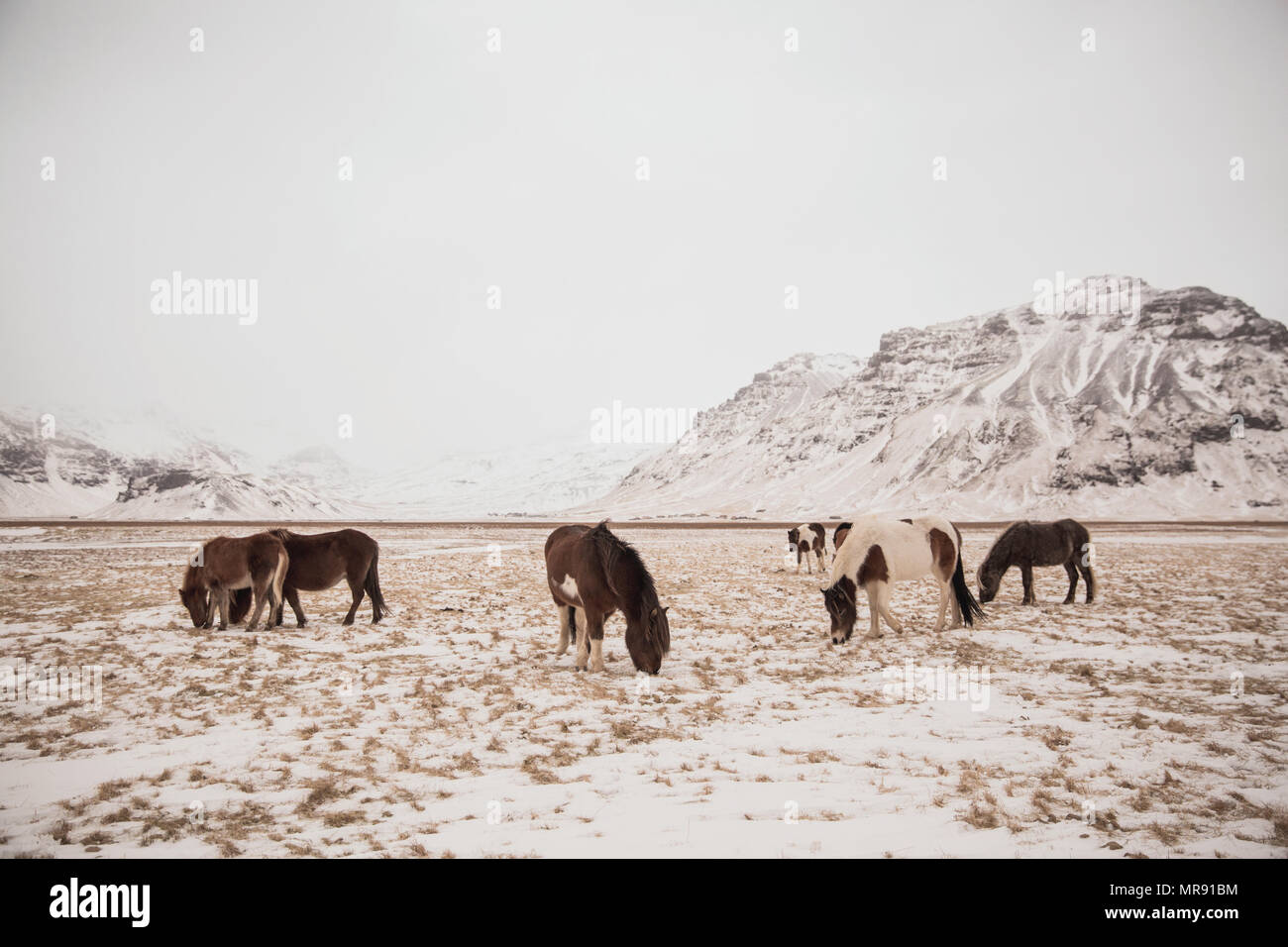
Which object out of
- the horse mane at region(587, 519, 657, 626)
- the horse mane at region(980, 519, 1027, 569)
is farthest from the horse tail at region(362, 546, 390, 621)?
the horse mane at region(980, 519, 1027, 569)

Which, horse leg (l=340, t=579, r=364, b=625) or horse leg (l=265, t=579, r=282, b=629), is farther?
horse leg (l=340, t=579, r=364, b=625)

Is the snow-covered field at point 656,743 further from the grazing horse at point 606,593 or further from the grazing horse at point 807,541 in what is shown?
the grazing horse at point 807,541

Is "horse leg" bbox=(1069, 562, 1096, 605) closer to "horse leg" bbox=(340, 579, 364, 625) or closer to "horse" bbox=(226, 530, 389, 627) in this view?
"horse" bbox=(226, 530, 389, 627)

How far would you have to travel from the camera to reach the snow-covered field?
493cm

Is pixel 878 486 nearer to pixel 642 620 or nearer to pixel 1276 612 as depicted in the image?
pixel 1276 612

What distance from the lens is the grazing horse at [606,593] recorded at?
10.1m

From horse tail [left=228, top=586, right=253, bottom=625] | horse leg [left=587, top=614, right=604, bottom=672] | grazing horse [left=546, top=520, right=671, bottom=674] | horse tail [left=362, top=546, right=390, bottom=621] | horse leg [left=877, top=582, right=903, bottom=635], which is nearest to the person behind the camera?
grazing horse [left=546, top=520, right=671, bottom=674]

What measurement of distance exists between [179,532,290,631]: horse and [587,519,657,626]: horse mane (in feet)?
25.3

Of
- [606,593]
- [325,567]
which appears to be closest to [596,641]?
[606,593]

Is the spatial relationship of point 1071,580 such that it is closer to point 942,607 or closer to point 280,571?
point 942,607

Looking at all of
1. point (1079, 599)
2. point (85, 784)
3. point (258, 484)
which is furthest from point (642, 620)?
point (258, 484)

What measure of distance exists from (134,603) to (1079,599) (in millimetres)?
25339

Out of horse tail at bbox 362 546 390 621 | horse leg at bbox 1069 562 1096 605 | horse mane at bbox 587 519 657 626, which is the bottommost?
horse leg at bbox 1069 562 1096 605

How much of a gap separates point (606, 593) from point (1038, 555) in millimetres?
12552
